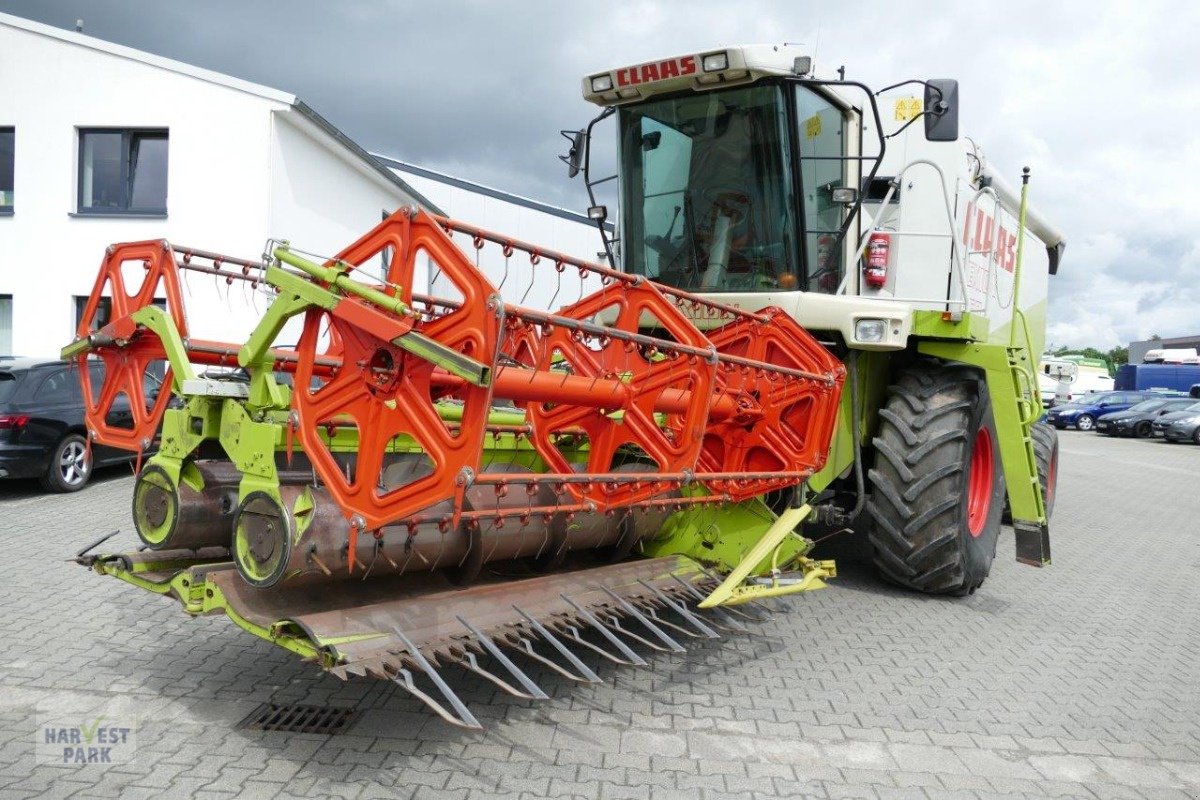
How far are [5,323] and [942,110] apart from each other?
547 inches

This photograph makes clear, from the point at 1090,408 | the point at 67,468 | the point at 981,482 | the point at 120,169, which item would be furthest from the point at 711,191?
the point at 1090,408

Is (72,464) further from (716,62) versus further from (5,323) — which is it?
(716,62)

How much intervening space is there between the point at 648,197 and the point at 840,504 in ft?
7.91

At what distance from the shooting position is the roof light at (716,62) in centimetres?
498

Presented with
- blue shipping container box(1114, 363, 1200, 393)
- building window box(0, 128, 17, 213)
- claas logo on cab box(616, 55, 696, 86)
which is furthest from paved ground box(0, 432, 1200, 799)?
blue shipping container box(1114, 363, 1200, 393)

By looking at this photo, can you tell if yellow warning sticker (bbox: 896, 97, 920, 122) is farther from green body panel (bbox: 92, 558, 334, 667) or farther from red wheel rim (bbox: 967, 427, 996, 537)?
green body panel (bbox: 92, 558, 334, 667)

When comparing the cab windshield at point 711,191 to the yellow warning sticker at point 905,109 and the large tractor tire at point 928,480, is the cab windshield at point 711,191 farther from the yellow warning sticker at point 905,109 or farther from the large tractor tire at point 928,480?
the yellow warning sticker at point 905,109

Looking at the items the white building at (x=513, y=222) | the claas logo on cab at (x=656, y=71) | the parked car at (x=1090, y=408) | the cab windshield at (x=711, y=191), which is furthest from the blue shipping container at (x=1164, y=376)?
the claas logo on cab at (x=656, y=71)

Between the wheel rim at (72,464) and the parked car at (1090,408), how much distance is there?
2723 centimetres

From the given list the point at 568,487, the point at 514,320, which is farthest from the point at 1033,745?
the point at 514,320

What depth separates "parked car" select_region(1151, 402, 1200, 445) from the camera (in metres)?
23.7

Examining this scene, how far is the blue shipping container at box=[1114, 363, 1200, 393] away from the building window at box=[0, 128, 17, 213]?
3725 cm

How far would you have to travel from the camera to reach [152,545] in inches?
138

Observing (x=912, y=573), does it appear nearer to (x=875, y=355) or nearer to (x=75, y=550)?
(x=875, y=355)
